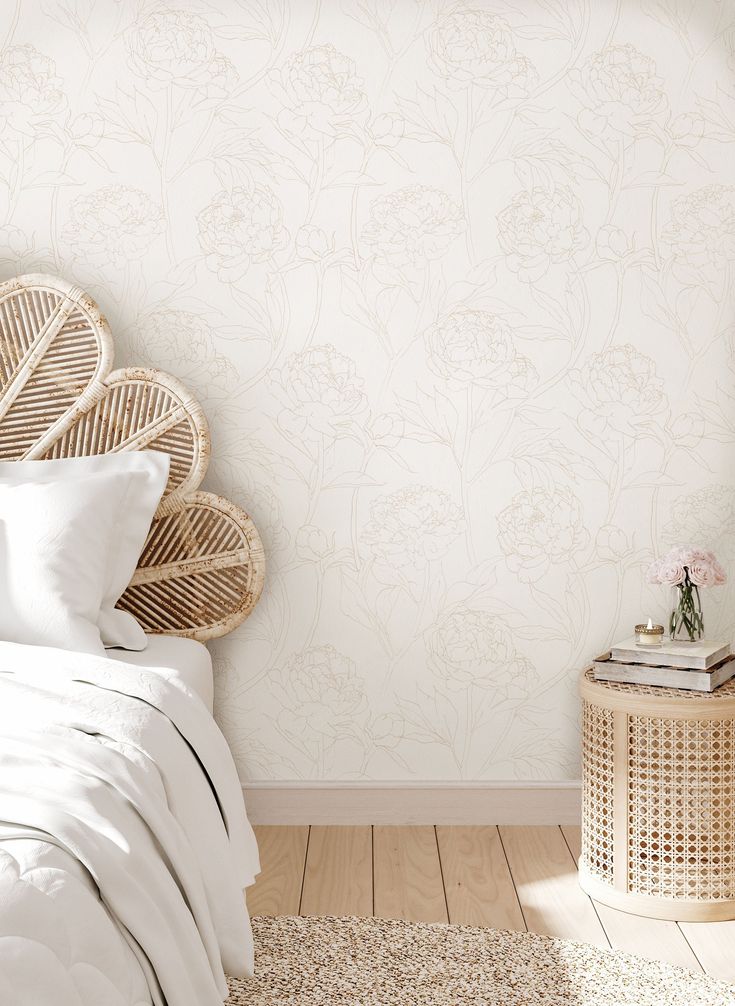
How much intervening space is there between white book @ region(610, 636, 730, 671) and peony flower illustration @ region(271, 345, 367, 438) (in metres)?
0.94

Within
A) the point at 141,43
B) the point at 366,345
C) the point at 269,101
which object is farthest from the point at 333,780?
the point at 141,43

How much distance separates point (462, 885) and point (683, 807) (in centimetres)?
56

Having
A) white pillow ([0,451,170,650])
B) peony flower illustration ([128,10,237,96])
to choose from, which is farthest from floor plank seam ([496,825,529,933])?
peony flower illustration ([128,10,237,96])

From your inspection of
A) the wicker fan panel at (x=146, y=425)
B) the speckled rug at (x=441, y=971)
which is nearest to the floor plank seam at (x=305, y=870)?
the speckled rug at (x=441, y=971)

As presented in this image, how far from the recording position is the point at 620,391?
8.81 feet

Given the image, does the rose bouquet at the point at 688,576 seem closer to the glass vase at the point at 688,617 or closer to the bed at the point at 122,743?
the glass vase at the point at 688,617

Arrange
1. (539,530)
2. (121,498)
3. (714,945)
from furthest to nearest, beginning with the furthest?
(539,530)
(121,498)
(714,945)

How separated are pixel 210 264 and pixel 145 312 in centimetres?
22

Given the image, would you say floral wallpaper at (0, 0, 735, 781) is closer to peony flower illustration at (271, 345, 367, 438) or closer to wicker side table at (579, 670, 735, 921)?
peony flower illustration at (271, 345, 367, 438)

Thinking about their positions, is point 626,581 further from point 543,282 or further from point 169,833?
point 169,833

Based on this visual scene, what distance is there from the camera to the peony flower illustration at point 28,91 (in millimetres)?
2670

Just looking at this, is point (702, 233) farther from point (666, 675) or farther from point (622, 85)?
point (666, 675)

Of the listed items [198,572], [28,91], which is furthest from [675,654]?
[28,91]

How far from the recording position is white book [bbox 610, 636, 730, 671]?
2.32m
